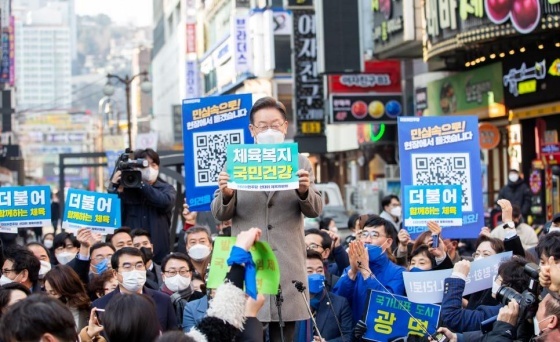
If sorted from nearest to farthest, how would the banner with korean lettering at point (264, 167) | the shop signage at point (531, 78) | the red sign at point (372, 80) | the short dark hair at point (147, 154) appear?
the banner with korean lettering at point (264, 167), the short dark hair at point (147, 154), the shop signage at point (531, 78), the red sign at point (372, 80)

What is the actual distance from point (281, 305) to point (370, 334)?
6.41ft

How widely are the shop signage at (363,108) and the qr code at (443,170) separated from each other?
21825 millimetres

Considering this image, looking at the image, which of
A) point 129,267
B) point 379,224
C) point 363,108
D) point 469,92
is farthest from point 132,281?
point 363,108

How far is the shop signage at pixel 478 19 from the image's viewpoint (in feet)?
73.3

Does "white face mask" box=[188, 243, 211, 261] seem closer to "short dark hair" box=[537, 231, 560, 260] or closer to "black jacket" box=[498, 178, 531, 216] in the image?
"short dark hair" box=[537, 231, 560, 260]

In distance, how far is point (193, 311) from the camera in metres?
8.77

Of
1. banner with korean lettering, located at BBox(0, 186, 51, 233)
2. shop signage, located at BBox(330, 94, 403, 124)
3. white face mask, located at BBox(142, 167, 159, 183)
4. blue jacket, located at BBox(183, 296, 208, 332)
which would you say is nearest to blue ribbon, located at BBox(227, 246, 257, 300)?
blue jacket, located at BBox(183, 296, 208, 332)

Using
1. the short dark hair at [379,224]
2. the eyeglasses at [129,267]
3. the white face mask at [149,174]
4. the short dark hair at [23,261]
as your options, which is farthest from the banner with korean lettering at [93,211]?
the eyeglasses at [129,267]

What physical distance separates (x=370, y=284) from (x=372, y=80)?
85.5 ft

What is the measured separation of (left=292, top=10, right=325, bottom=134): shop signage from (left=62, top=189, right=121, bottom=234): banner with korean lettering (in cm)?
2668

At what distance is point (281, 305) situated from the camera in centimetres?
710

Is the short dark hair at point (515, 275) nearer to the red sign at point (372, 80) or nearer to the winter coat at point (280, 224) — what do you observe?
the winter coat at point (280, 224)

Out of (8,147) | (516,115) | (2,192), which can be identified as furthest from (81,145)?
(2,192)

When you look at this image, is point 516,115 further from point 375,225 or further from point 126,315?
point 126,315
